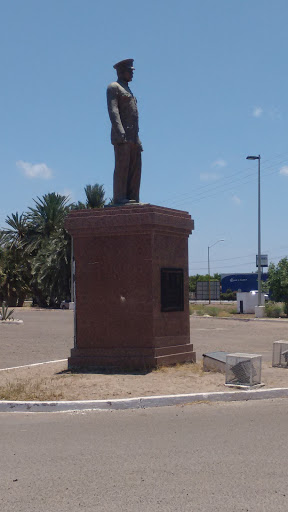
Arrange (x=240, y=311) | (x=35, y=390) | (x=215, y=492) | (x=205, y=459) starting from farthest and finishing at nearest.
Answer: (x=240, y=311)
(x=35, y=390)
(x=205, y=459)
(x=215, y=492)

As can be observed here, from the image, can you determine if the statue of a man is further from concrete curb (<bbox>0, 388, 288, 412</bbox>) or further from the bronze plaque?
concrete curb (<bbox>0, 388, 288, 412</bbox>)

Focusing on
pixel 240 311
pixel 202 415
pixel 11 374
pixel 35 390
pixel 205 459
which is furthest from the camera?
pixel 240 311

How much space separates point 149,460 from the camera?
5852mm

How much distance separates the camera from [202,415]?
787 cm

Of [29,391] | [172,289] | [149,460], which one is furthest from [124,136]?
[149,460]

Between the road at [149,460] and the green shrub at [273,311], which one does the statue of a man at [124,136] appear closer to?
the road at [149,460]

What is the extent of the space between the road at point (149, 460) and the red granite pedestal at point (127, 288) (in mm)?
2775

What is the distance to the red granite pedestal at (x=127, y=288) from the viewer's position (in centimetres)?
1093

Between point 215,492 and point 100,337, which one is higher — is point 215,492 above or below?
below

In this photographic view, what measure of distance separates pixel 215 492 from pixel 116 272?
21.5 ft

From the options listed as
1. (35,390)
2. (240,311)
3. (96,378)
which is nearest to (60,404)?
(35,390)

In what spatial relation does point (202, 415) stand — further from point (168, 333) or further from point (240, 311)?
point (240, 311)

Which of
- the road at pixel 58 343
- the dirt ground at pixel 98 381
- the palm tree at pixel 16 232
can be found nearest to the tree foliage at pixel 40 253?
the palm tree at pixel 16 232

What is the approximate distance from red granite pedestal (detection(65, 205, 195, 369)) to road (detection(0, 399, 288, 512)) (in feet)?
9.11
